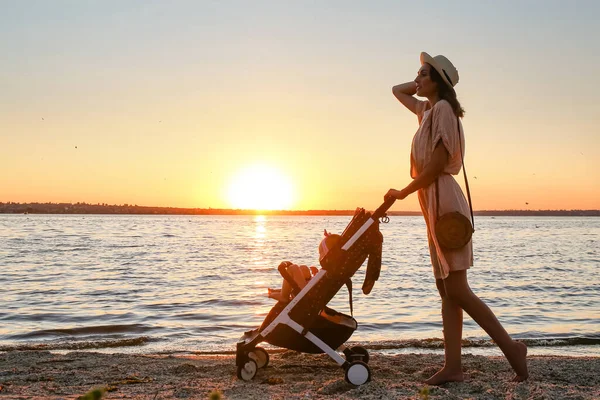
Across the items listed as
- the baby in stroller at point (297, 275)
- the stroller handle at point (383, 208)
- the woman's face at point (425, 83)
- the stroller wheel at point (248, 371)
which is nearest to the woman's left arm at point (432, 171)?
the stroller handle at point (383, 208)

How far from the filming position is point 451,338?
4223mm

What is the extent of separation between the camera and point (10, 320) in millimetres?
8836

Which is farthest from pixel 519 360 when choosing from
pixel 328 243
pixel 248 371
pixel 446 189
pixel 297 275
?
pixel 248 371

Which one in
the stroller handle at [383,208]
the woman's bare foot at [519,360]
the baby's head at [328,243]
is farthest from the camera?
the baby's head at [328,243]

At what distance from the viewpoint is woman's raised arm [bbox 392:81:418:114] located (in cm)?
445

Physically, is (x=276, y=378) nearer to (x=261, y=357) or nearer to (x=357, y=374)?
(x=261, y=357)

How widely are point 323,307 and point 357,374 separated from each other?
53cm

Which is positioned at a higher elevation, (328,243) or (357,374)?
(328,243)

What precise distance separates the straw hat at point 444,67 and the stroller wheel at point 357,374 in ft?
6.66

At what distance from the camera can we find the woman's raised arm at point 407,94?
445 cm

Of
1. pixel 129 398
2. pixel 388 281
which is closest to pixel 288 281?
pixel 129 398

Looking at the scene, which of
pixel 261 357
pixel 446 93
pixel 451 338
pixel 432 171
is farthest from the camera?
pixel 261 357

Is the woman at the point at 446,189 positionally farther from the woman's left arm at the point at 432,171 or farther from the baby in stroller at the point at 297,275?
the baby in stroller at the point at 297,275

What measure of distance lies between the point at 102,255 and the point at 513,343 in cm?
1950
